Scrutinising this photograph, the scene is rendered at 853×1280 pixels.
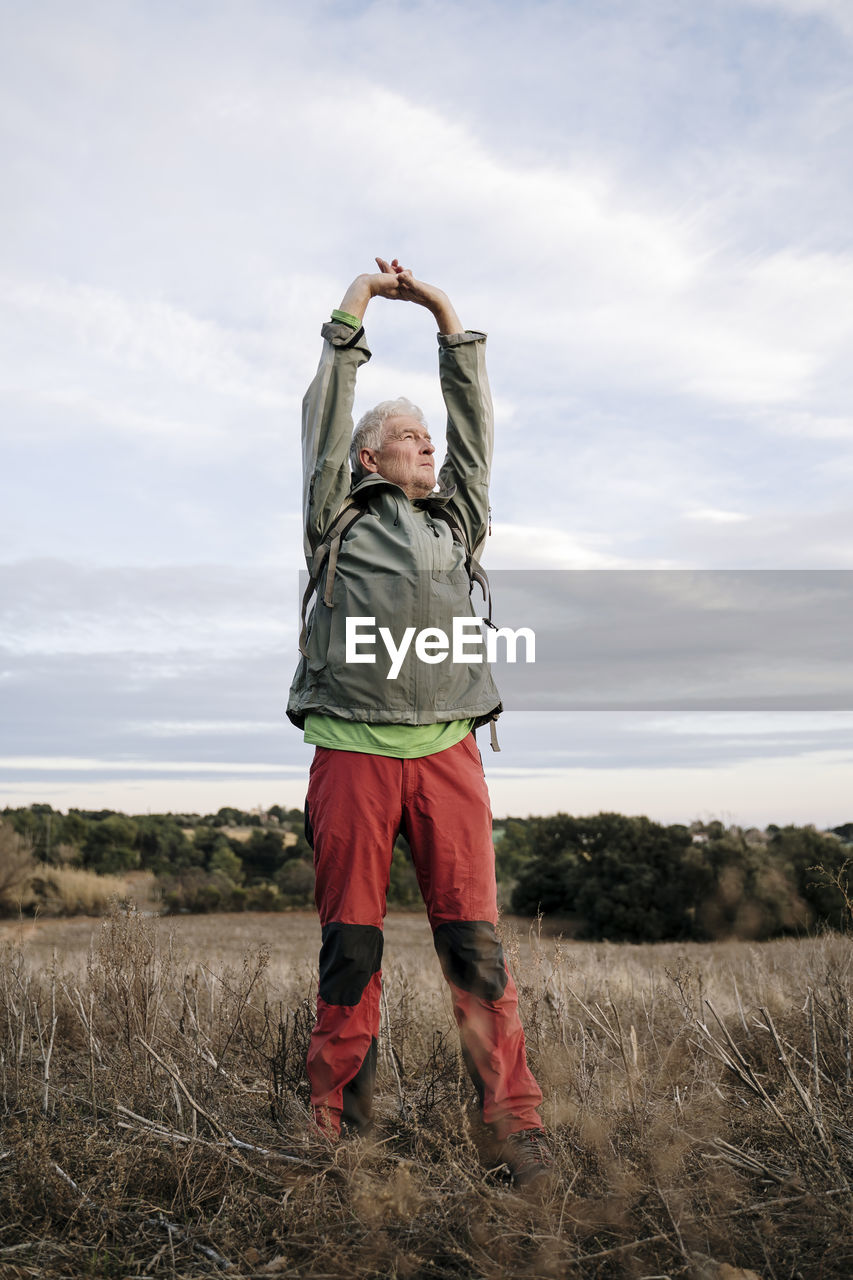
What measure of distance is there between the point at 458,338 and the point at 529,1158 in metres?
2.71

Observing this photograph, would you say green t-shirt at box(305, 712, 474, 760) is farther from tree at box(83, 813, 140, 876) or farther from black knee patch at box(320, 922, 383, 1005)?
tree at box(83, 813, 140, 876)

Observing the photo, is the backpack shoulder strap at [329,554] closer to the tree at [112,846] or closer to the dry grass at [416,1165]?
the dry grass at [416,1165]

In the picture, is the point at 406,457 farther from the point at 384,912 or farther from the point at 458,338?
the point at 384,912

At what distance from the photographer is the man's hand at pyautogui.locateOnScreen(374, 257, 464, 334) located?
11.4 ft

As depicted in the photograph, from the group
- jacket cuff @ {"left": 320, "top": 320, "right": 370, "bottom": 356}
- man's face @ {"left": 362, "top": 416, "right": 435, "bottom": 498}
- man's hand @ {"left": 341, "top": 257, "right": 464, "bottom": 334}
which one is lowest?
man's face @ {"left": 362, "top": 416, "right": 435, "bottom": 498}

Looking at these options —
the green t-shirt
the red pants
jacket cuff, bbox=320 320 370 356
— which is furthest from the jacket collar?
the red pants

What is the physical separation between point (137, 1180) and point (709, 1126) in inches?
67.2

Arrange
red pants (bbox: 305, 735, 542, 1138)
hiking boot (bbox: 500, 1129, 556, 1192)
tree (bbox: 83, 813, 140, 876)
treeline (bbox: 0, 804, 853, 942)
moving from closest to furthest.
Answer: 1. hiking boot (bbox: 500, 1129, 556, 1192)
2. red pants (bbox: 305, 735, 542, 1138)
3. treeline (bbox: 0, 804, 853, 942)
4. tree (bbox: 83, 813, 140, 876)

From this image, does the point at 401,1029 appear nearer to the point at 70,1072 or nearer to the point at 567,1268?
the point at 70,1072

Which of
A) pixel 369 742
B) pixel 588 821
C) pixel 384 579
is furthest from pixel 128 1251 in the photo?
pixel 588 821

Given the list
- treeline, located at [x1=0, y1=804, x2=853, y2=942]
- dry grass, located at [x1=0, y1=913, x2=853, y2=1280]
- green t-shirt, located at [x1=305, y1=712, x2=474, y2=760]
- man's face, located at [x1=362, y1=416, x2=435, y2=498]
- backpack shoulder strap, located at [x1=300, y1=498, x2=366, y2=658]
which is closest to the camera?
dry grass, located at [x1=0, y1=913, x2=853, y2=1280]

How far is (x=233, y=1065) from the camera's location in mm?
3838

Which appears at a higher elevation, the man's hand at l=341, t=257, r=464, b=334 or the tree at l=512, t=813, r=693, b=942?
the man's hand at l=341, t=257, r=464, b=334

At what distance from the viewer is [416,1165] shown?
2.52 metres
